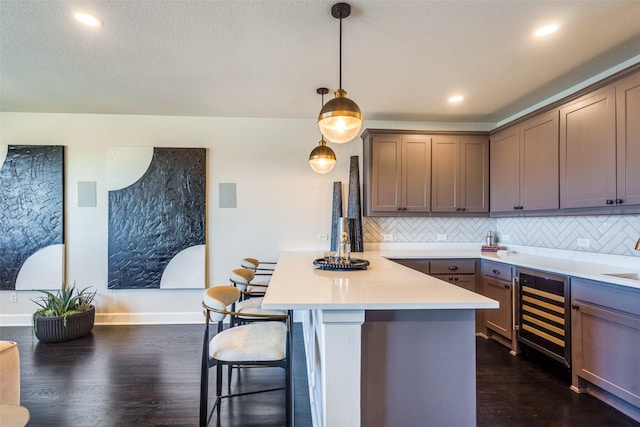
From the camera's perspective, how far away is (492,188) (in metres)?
3.85

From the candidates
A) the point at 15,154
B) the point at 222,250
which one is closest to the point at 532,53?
the point at 222,250

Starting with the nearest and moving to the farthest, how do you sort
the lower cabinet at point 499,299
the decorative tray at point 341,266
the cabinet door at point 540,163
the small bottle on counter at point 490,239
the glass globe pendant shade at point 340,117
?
the glass globe pendant shade at point 340,117
the decorative tray at point 341,266
the cabinet door at point 540,163
the lower cabinet at point 499,299
the small bottle on counter at point 490,239

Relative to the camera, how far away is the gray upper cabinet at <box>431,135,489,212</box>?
3875 mm

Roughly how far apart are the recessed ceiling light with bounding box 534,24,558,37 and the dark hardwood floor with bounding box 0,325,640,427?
2.70 metres

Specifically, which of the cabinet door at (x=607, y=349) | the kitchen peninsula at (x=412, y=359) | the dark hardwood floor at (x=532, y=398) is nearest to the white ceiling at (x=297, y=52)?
the kitchen peninsula at (x=412, y=359)

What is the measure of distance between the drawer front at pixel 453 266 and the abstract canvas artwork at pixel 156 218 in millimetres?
2904

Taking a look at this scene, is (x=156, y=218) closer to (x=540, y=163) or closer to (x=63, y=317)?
Answer: (x=63, y=317)

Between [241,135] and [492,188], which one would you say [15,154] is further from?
[492,188]

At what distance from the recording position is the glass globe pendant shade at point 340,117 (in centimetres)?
183

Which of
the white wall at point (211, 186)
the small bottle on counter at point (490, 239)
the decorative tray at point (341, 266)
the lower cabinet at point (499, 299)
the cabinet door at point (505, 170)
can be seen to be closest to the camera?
the decorative tray at point (341, 266)

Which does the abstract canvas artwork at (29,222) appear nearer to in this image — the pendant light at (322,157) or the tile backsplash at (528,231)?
the pendant light at (322,157)

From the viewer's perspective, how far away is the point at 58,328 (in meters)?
3.29

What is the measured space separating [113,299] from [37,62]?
2763mm

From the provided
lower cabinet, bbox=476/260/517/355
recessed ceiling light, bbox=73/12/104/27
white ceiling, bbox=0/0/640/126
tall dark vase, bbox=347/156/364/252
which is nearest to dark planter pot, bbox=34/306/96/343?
white ceiling, bbox=0/0/640/126
